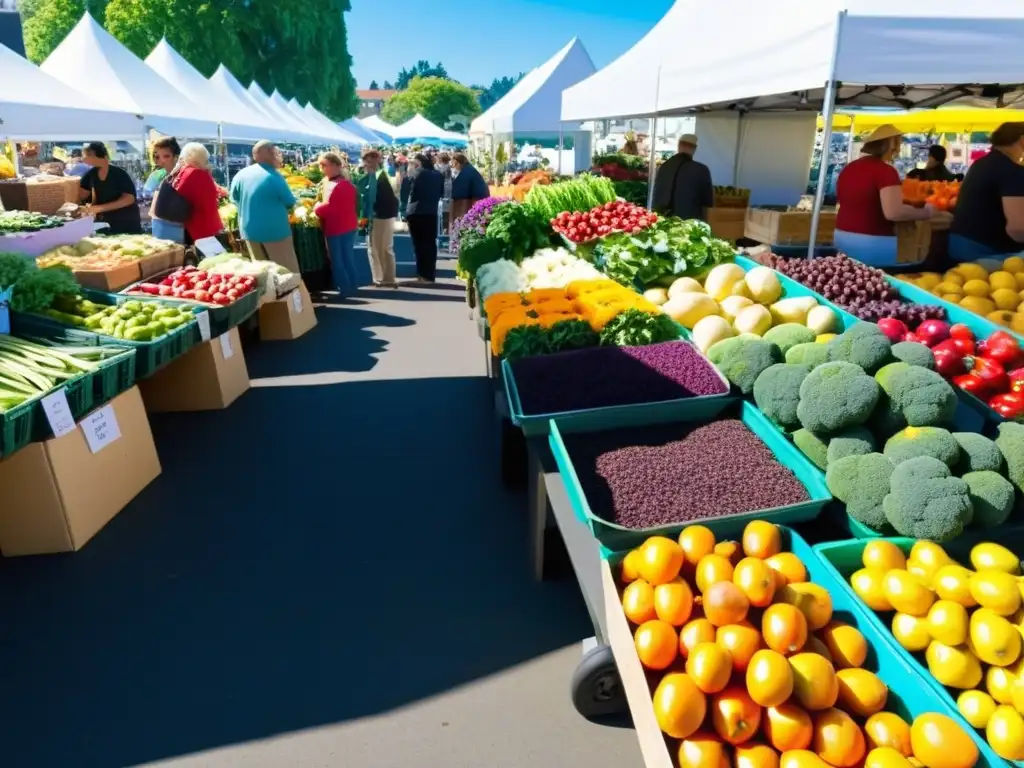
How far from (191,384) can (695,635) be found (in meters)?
4.31

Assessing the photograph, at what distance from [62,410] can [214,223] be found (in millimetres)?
4077

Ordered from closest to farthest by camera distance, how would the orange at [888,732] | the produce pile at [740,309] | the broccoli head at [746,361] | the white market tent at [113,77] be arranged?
1. the orange at [888,732]
2. the broccoli head at [746,361]
3. the produce pile at [740,309]
4. the white market tent at [113,77]

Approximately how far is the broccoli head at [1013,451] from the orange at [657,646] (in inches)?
45.5

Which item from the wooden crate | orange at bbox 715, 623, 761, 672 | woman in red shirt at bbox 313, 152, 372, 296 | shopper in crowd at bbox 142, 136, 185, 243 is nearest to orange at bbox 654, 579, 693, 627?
orange at bbox 715, 623, 761, 672

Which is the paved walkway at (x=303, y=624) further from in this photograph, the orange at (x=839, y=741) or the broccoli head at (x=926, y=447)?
the broccoli head at (x=926, y=447)

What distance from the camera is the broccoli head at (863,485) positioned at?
212 centimetres

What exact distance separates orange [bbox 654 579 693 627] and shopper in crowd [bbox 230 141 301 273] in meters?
6.50

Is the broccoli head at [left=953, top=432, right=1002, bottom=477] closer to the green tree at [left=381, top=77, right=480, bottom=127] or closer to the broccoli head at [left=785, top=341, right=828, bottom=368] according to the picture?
the broccoli head at [left=785, top=341, right=828, bottom=368]

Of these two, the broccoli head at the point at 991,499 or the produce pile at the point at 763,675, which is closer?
the produce pile at the point at 763,675

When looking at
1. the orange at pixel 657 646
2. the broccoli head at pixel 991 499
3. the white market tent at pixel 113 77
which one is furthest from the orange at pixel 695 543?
the white market tent at pixel 113 77

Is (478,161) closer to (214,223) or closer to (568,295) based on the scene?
(214,223)

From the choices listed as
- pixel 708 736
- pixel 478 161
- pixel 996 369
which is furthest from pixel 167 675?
pixel 478 161

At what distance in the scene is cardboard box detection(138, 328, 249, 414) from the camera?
5.08 m

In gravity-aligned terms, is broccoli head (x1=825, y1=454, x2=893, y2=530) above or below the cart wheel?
above
